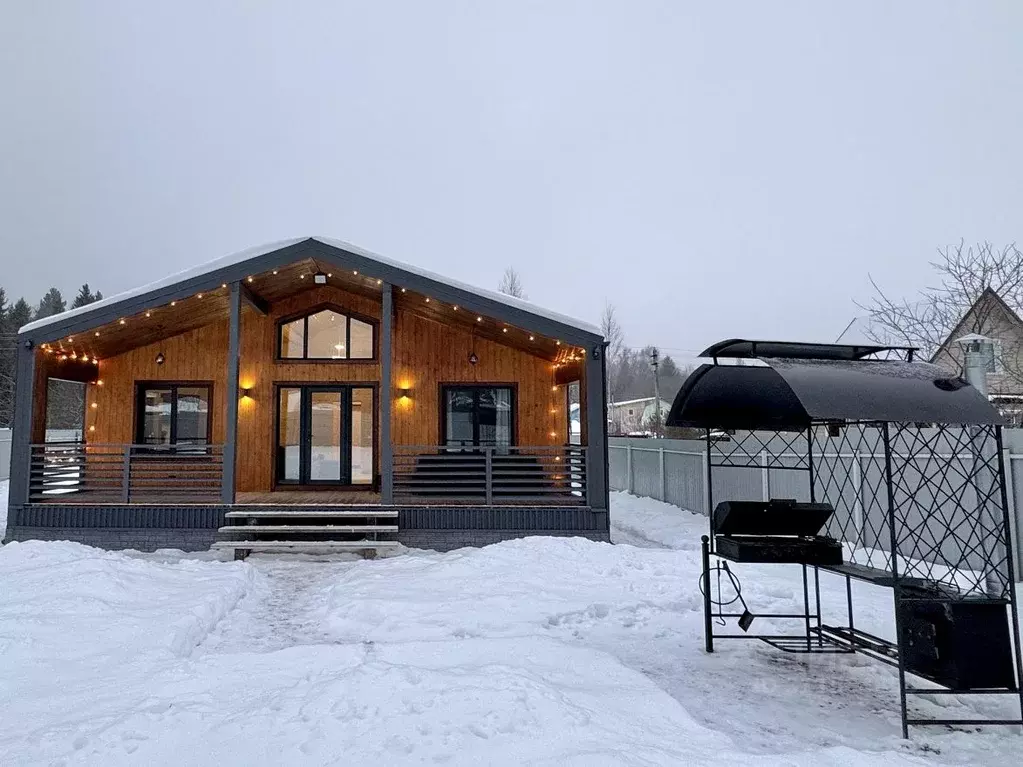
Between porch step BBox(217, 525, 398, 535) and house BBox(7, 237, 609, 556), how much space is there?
0.10ft

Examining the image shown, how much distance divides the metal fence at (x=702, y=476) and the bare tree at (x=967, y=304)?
5.86 metres

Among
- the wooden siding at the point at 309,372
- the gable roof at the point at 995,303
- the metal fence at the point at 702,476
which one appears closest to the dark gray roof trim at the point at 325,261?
the wooden siding at the point at 309,372

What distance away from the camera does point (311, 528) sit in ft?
27.5

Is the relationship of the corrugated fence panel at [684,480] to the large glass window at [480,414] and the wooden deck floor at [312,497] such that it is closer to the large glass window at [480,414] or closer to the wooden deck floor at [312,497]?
the large glass window at [480,414]

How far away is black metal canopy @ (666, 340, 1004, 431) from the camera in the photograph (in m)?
3.43

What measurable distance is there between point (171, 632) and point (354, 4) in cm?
10448

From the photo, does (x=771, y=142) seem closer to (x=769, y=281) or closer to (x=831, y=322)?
(x=831, y=322)

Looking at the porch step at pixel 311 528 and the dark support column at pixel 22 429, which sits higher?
the dark support column at pixel 22 429

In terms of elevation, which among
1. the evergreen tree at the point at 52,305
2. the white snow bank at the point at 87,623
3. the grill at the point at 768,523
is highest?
the evergreen tree at the point at 52,305

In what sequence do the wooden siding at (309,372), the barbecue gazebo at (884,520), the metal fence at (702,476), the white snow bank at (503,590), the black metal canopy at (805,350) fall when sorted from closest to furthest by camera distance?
the barbecue gazebo at (884,520) < the black metal canopy at (805,350) < the white snow bank at (503,590) < the metal fence at (702,476) < the wooden siding at (309,372)

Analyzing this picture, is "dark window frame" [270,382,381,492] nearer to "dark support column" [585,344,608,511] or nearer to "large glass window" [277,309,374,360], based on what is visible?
"large glass window" [277,309,374,360]

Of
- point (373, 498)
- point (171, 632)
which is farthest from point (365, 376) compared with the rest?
point (171, 632)

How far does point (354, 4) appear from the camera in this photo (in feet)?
293

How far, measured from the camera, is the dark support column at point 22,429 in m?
8.61
